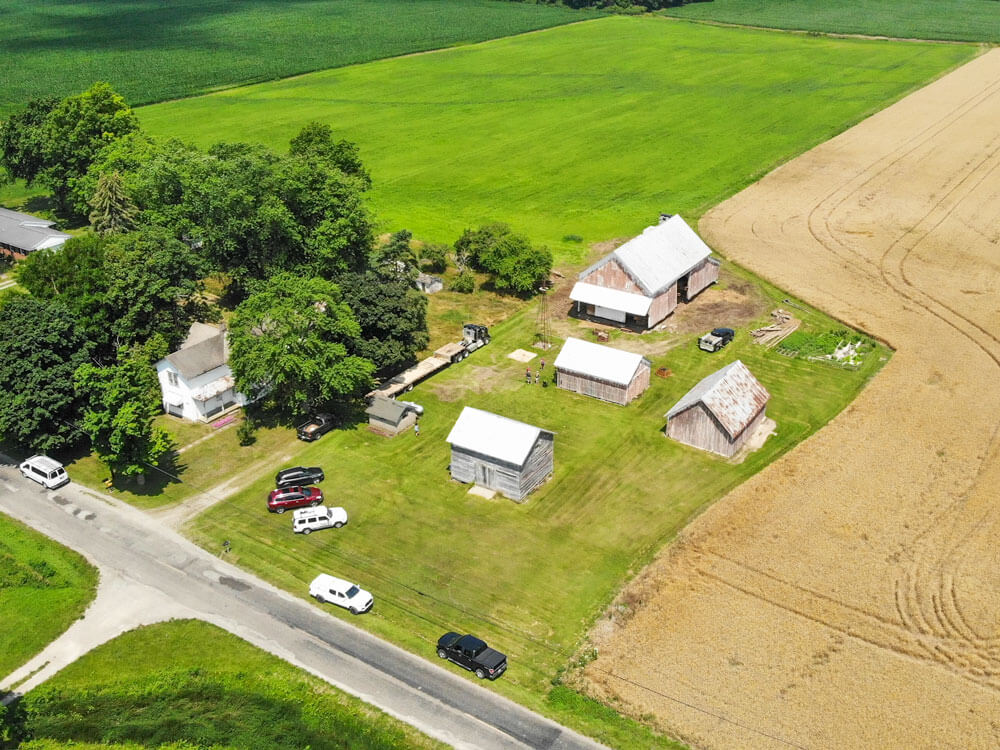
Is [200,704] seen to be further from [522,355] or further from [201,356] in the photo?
[522,355]

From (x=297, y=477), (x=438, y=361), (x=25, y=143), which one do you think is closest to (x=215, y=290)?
(x=438, y=361)

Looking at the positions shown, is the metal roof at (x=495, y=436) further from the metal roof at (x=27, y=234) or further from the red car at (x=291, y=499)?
the metal roof at (x=27, y=234)

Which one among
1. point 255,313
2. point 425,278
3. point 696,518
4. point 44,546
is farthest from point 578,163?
point 44,546

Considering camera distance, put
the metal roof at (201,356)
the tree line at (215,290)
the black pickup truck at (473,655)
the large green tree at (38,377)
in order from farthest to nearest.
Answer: the metal roof at (201,356), the tree line at (215,290), the large green tree at (38,377), the black pickup truck at (473,655)

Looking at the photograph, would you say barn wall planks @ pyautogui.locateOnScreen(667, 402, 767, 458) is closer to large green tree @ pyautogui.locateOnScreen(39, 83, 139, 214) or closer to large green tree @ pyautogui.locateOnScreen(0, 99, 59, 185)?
large green tree @ pyautogui.locateOnScreen(39, 83, 139, 214)

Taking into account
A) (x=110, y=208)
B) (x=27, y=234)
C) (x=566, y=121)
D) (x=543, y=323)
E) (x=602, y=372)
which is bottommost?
(x=543, y=323)

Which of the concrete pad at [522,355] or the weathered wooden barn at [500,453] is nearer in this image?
the weathered wooden barn at [500,453]

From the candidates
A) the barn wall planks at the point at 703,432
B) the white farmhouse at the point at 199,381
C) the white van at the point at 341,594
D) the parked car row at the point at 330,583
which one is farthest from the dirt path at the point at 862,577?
the white farmhouse at the point at 199,381
